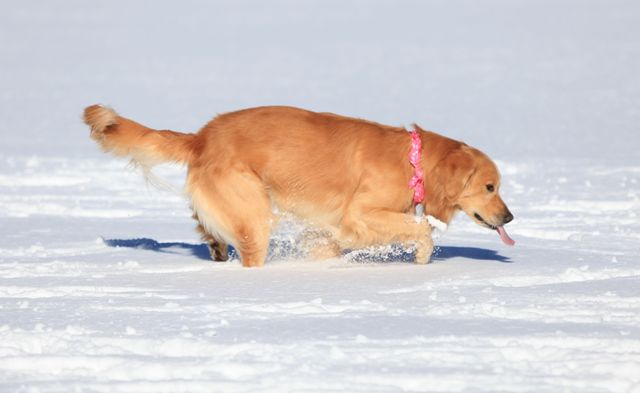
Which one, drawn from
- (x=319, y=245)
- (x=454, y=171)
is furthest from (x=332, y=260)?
(x=454, y=171)

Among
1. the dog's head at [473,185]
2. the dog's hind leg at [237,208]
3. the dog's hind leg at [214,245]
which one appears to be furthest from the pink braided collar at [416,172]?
the dog's hind leg at [214,245]

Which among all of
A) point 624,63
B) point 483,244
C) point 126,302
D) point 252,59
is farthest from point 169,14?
point 126,302

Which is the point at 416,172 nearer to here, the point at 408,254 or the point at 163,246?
the point at 408,254

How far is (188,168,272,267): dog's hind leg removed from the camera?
22.9 feet

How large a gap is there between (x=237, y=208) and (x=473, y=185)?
1.67 metres

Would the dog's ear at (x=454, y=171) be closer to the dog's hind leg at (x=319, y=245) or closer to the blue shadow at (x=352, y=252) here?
the blue shadow at (x=352, y=252)

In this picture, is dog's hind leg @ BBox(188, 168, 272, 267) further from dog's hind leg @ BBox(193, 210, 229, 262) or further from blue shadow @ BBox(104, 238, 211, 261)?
blue shadow @ BBox(104, 238, 211, 261)

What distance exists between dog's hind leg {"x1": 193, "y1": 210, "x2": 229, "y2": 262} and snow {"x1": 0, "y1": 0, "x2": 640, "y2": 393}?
0.30 m

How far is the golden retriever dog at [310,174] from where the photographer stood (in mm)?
7016

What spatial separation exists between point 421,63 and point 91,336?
20.2 metres

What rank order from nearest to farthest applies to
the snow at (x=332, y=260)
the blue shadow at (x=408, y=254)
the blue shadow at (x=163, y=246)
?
the snow at (x=332, y=260)
the blue shadow at (x=408, y=254)
the blue shadow at (x=163, y=246)

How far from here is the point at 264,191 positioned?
278 inches

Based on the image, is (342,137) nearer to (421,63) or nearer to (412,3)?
(421,63)

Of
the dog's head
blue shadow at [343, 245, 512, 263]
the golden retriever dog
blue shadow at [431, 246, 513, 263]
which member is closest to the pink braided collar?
the golden retriever dog
